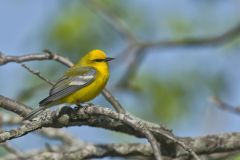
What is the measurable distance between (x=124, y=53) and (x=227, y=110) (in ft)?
6.94

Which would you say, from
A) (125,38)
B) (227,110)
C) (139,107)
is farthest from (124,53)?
(227,110)

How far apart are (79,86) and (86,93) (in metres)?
0.11

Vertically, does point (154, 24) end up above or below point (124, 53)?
above

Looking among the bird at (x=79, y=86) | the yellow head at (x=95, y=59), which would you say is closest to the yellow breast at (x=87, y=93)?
the bird at (x=79, y=86)

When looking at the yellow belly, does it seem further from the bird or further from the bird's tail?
the bird's tail

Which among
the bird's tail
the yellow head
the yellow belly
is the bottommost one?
the bird's tail

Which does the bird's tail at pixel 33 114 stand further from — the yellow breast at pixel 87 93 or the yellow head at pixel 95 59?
the yellow head at pixel 95 59

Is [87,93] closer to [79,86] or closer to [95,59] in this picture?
[79,86]

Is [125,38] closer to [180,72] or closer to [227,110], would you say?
[180,72]

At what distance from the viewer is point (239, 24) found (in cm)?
707

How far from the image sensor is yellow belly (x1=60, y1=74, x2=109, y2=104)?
573 centimetres

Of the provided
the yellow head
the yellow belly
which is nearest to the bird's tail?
the yellow belly

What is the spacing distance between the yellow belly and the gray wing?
1.7 inches

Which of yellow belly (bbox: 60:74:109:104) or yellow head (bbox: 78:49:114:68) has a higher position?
yellow head (bbox: 78:49:114:68)
